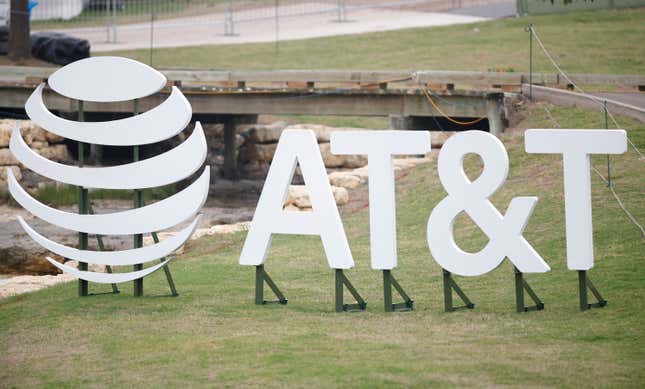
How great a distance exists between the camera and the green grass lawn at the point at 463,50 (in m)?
40.0

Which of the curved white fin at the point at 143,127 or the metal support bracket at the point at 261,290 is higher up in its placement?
the curved white fin at the point at 143,127

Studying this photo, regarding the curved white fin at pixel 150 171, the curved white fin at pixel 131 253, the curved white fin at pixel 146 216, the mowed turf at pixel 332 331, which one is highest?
the curved white fin at pixel 150 171

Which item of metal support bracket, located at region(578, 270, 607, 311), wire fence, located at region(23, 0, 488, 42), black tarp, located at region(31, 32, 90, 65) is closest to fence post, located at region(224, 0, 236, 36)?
wire fence, located at region(23, 0, 488, 42)

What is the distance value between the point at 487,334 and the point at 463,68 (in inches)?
1108

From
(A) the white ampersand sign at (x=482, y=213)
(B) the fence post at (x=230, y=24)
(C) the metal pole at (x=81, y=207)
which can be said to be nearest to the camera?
(A) the white ampersand sign at (x=482, y=213)

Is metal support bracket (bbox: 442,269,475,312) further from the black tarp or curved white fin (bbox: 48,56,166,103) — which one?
the black tarp

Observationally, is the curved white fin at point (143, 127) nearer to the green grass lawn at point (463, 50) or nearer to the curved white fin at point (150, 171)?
the curved white fin at point (150, 171)

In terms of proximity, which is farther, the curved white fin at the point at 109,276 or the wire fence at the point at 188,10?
the wire fence at the point at 188,10

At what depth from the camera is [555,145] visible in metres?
13.3

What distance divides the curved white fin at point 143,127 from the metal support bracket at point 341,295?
Answer: 2.99 metres

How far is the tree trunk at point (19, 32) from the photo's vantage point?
127ft

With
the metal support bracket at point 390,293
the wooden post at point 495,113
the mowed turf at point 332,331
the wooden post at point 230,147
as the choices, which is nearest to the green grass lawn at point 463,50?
the wooden post at point 230,147

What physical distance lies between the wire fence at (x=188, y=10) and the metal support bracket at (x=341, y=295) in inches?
1485

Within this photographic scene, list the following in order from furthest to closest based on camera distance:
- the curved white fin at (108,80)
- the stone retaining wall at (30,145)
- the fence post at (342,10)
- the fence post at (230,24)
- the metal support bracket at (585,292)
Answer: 1. the fence post at (342,10)
2. the fence post at (230,24)
3. the stone retaining wall at (30,145)
4. the curved white fin at (108,80)
5. the metal support bracket at (585,292)
